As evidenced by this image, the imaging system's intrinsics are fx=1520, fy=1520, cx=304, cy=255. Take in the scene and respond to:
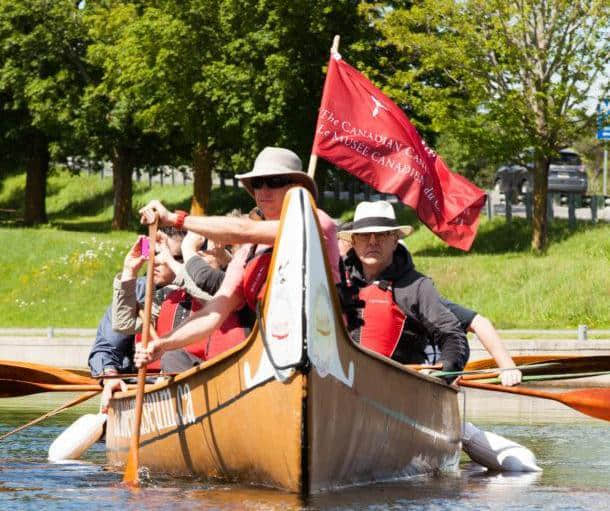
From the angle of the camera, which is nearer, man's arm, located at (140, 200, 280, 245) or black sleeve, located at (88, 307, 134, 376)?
man's arm, located at (140, 200, 280, 245)

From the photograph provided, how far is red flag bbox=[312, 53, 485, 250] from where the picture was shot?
15414 mm

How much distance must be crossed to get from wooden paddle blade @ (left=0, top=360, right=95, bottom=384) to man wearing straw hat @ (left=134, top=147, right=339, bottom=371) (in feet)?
8.57

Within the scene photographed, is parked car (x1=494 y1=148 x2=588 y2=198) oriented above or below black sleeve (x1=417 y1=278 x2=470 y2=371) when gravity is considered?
above

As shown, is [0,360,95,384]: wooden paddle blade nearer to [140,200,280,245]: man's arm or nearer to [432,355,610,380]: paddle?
[432,355,610,380]: paddle

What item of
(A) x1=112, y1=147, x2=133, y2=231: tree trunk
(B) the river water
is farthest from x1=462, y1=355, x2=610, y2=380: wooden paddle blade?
(A) x1=112, y1=147, x2=133, y2=231: tree trunk

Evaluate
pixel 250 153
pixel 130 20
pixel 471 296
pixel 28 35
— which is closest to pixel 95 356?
pixel 471 296

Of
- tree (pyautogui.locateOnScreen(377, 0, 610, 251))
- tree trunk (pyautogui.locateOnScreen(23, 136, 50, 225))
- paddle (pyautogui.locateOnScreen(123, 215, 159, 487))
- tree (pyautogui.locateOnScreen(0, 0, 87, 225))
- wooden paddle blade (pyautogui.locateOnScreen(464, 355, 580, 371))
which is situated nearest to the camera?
paddle (pyautogui.locateOnScreen(123, 215, 159, 487))

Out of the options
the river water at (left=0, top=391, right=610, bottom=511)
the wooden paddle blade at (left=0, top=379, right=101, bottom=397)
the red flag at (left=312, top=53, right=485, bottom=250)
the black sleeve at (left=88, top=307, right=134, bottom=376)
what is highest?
the red flag at (left=312, top=53, right=485, bottom=250)

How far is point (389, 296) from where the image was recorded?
10.8 m

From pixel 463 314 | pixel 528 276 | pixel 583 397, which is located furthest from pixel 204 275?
pixel 528 276

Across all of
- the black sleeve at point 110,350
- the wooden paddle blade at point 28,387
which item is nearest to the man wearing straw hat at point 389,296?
the black sleeve at point 110,350

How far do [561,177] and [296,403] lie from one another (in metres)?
36.5

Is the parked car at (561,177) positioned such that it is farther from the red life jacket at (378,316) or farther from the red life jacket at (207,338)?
the red life jacket at (378,316)

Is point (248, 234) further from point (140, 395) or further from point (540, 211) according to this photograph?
point (540, 211)
